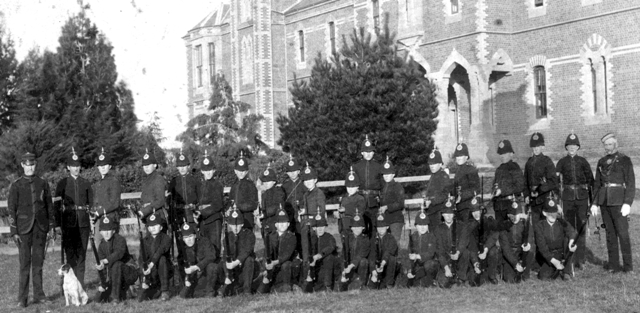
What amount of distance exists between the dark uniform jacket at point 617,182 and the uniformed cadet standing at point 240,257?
17.1 ft

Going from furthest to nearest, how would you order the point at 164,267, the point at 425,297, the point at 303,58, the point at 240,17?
the point at 240,17
the point at 303,58
the point at 164,267
the point at 425,297

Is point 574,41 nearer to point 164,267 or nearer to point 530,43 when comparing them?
point 530,43

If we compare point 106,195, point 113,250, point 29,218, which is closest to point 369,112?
point 106,195

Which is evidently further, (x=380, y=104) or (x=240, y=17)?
(x=240, y=17)

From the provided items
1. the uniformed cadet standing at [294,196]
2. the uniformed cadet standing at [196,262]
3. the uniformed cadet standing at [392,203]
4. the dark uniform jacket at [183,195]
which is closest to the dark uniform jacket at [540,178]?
the uniformed cadet standing at [392,203]

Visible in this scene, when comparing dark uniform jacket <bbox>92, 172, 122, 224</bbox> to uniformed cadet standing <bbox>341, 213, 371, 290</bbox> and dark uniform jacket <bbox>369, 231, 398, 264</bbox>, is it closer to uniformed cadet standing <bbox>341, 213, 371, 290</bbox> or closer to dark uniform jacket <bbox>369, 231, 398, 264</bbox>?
uniformed cadet standing <bbox>341, 213, 371, 290</bbox>

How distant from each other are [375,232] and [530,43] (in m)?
17.8

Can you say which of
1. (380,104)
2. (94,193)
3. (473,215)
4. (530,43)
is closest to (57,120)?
(380,104)

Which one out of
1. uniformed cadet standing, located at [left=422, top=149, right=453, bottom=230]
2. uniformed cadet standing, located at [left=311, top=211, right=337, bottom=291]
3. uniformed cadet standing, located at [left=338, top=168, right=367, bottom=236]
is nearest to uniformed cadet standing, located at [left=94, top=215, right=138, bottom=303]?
uniformed cadet standing, located at [left=311, top=211, right=337, bottom=291]

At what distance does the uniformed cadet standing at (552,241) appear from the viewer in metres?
11.9

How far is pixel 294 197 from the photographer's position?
13148mm

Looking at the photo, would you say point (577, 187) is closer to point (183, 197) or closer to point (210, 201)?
point (210, 201)

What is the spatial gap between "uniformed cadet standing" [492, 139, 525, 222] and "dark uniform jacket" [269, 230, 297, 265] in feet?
10.5

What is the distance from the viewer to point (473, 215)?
12.6m
